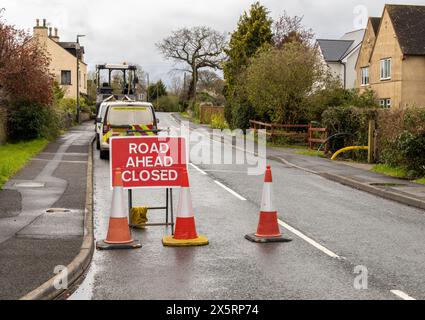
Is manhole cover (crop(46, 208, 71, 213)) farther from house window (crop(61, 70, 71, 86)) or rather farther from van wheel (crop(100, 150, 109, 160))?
house window (crop(61, 70, 71, 86))

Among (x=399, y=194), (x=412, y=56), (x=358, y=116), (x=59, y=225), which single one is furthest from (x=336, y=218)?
(x=412, y=56)

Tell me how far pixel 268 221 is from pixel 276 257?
3.85 ft

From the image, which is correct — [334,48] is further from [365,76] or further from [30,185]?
[30,185]

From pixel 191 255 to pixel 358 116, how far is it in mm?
16541

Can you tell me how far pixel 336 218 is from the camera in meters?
12.0

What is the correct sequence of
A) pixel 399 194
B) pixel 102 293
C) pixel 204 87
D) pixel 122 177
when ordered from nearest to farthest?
pixel 102 293 < pixel 122 177 < pixel 399 194 < pixel 204 87

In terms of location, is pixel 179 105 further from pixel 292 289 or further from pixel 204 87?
pixel 292 289

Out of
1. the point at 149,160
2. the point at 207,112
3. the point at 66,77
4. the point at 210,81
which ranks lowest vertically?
the point at 149,160

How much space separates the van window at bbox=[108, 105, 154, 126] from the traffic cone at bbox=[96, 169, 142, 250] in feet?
44.6

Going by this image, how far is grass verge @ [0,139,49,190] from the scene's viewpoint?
16.9 metres

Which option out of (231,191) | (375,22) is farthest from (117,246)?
(375,22)

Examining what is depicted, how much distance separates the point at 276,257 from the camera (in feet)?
28.8

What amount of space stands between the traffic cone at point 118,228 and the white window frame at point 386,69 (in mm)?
36351

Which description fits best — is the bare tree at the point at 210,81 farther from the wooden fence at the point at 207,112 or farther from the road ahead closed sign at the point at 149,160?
the road ahead closed sign at the point at 149,160
